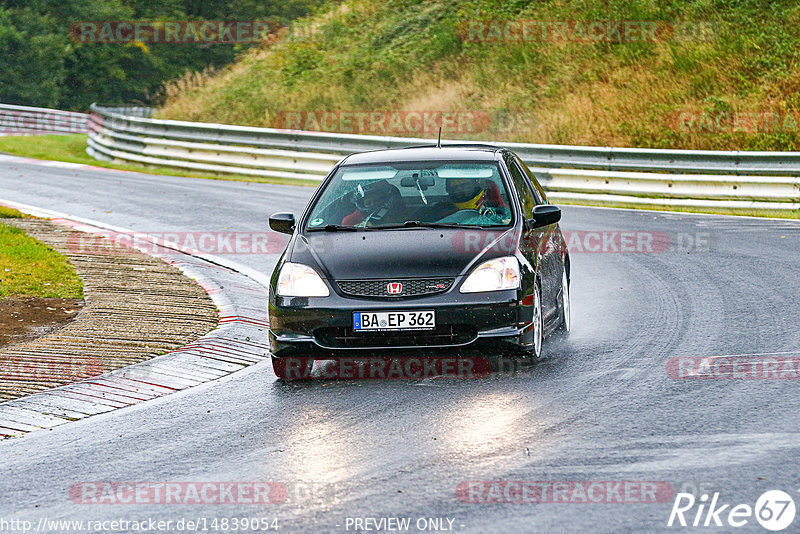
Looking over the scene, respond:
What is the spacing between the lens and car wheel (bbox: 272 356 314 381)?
27.5 ft

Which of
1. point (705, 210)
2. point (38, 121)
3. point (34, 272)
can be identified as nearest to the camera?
point (34, 272)

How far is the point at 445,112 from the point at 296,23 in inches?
565

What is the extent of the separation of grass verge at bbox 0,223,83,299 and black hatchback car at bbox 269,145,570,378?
343cm

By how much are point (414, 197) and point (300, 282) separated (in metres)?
1.46

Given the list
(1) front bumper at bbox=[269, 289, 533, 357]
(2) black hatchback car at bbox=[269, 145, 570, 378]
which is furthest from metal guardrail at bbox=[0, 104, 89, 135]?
(1) front bumper at bbox=[269, 289, 533, 357]

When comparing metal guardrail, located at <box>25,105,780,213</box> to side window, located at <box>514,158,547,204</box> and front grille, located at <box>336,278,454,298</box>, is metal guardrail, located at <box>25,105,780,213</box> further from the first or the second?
front grille, located at <box>336,278,454,298</box>

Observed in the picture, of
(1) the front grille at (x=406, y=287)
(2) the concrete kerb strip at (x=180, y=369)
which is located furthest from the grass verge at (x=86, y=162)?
(1) the front grille at (x=406, y=287)

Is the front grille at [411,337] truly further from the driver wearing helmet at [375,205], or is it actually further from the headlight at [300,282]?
the driver wearing helmet at [375,205]

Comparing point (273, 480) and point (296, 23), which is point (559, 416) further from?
point (296, 23)

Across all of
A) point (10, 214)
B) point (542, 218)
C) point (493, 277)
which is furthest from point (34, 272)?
point (493, 277)

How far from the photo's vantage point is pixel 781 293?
1119cm

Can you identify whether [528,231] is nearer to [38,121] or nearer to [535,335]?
[535,335]

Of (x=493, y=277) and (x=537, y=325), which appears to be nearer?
(x=493, y=277)

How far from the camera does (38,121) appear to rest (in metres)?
43.2
